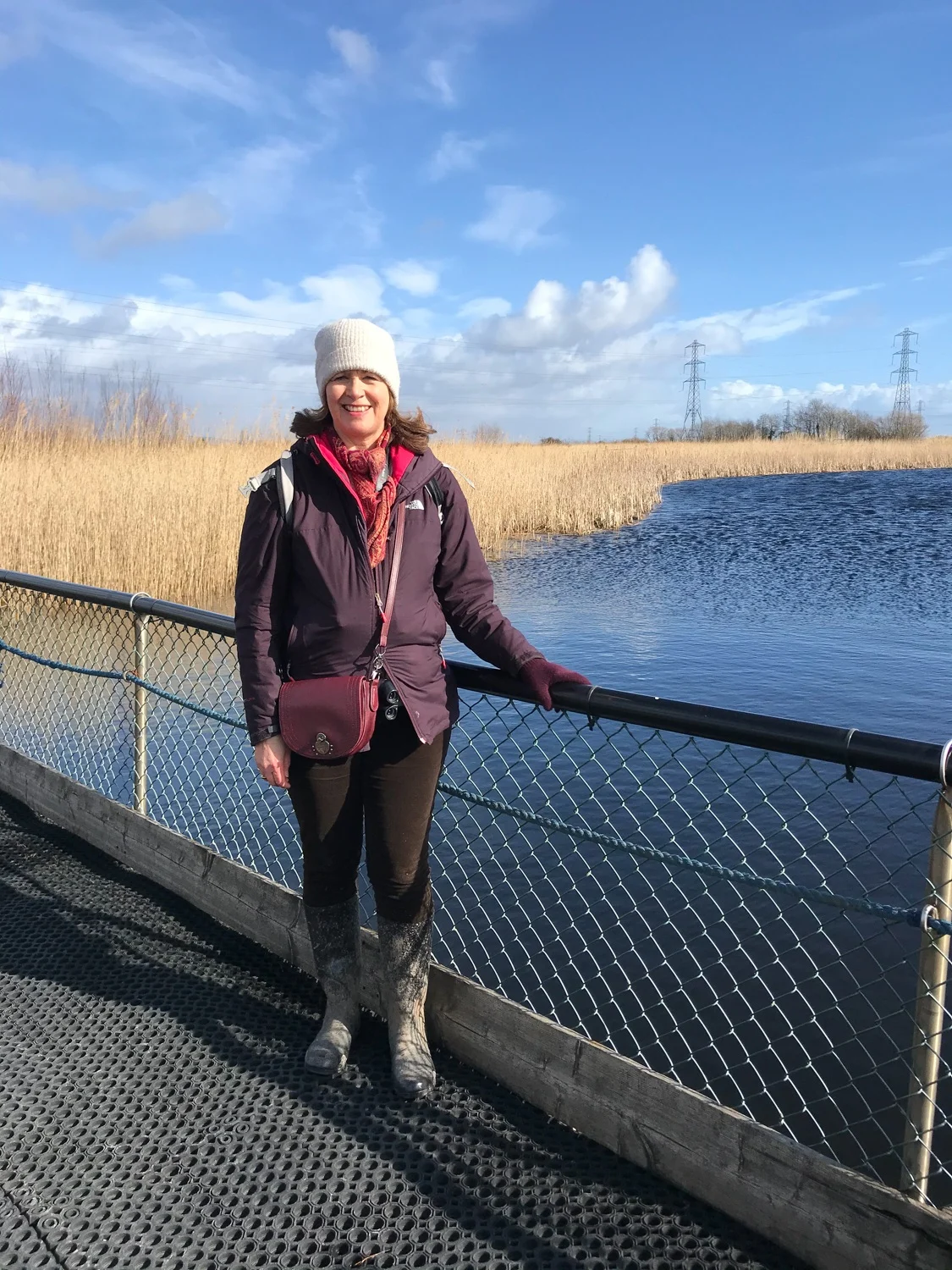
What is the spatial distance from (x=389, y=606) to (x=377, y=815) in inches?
20.1

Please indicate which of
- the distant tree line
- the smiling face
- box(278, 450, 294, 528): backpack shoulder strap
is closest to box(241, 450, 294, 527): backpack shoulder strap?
box(278, 450, 294, 528): backpack shoulder strap

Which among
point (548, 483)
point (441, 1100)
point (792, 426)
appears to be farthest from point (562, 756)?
point (792, 426)

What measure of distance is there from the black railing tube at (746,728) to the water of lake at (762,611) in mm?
5342

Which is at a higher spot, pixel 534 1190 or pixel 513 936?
pixel 534 1190

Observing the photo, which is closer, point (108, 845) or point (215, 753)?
point (108, 845)

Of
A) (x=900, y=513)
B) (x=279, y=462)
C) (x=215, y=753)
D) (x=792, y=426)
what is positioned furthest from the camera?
(x=792, y=426)

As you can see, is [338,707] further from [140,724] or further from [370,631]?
[140,724]

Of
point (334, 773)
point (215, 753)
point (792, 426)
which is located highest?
point (792, 426)

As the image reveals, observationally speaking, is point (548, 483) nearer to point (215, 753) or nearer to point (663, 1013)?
point (215, 753)

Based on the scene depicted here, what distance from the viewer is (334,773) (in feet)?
7.70

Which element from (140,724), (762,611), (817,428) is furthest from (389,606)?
(817,428)

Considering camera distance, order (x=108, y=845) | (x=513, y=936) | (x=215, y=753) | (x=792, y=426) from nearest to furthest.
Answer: (x=108, y=845) → (x=513, y=936) → (x=215, y=753) → (x=792, y=426)

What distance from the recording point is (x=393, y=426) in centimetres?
236

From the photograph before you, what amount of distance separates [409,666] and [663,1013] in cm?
228
